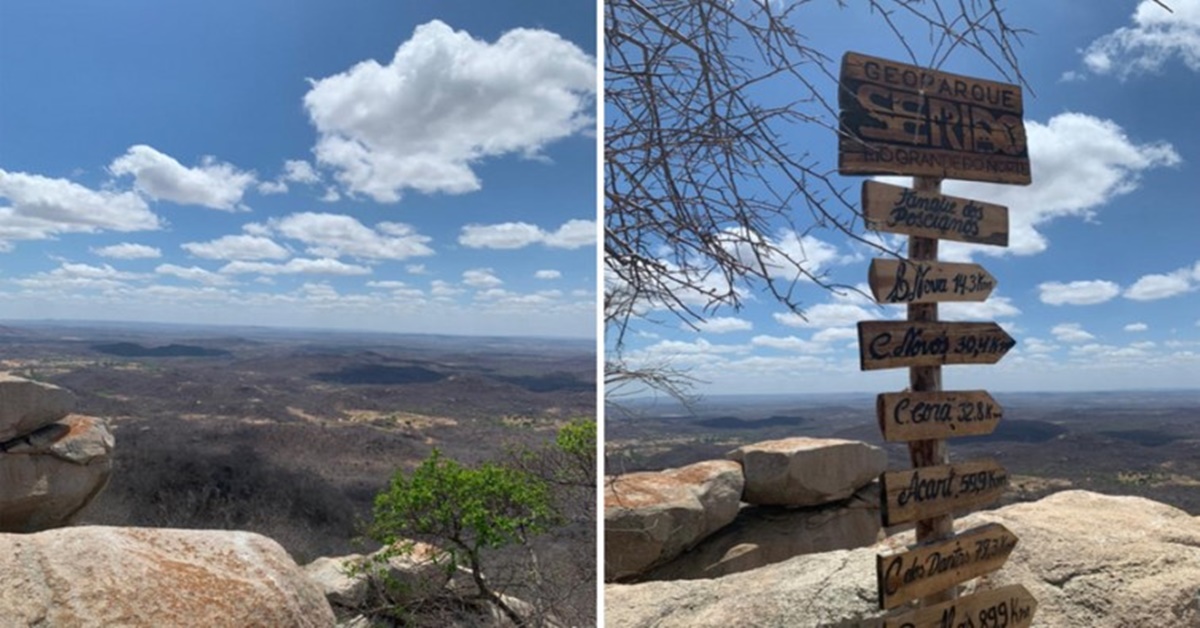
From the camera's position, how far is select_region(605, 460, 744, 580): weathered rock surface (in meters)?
5.99

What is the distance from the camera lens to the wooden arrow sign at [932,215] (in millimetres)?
2477

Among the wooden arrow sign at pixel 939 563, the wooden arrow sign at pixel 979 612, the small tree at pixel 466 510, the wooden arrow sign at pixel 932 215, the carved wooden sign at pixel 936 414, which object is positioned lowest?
the small tree at pixel 466 510

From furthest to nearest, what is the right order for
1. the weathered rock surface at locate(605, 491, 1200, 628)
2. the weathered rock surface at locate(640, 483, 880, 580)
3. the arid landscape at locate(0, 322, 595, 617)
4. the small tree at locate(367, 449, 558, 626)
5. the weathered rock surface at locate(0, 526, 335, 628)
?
the arid landscape at locate(0, 322, 595, 617) < the weathered rock surface at locate(640, 483, 880, 580) < the small tree at locate(367, 449, 558, 626) < the weathered rock surface at locate(605, 491, 1200, 628) < the weathered rock surface at locate(0, 526, 335, 628)

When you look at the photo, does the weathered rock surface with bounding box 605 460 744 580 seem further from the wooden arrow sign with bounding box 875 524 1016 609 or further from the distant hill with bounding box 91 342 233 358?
the distant hill with bounding box 91 342 233 358

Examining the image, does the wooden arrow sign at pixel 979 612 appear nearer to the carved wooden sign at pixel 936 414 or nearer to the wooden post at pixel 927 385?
the wooden post at pixel 927 385

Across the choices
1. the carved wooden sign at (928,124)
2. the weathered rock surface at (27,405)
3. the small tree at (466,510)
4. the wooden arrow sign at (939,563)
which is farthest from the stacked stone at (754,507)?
the weathered rock surface at (27,405)

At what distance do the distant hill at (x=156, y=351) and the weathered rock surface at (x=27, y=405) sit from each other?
6.00 meters

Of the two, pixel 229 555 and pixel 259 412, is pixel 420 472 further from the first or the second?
pixel 259 412

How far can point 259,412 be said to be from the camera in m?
16.6

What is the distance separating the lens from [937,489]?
8.65 ft

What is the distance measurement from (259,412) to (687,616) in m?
14.1

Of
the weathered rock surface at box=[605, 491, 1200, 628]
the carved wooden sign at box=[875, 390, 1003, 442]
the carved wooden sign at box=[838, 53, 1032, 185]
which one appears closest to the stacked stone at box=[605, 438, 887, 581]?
the weathered rock surface at box=[605, 491, 1200, 628]

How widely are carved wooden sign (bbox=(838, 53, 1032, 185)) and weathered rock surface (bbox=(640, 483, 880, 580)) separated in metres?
4.38

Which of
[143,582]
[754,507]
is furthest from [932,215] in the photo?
[754,507]
